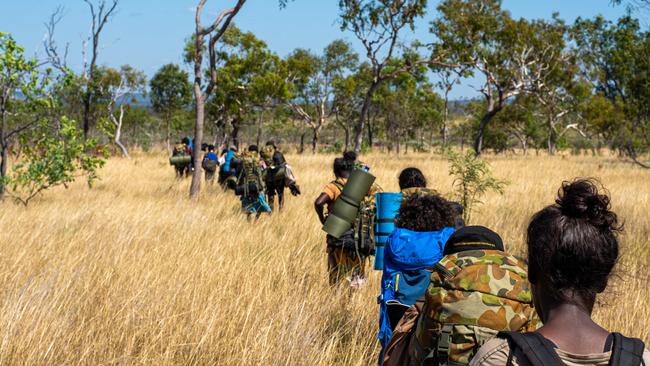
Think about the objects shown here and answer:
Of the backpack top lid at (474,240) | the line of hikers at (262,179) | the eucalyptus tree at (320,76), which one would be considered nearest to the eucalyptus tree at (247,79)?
the eucalyptus tree at (320,76)

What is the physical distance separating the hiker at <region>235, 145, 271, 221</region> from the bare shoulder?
757 centimetres

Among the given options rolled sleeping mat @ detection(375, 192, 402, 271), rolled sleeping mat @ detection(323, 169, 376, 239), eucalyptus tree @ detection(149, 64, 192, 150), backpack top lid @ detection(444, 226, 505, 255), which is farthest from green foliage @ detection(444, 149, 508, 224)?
eucalyptus tree @ detection(149, 64, 192, 150)

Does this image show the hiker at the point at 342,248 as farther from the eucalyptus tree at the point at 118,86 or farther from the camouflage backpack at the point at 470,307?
the eucalyptus tree at the point at 118,86

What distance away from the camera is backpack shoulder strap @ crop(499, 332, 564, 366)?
4.43 ft

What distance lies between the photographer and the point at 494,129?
4778cm

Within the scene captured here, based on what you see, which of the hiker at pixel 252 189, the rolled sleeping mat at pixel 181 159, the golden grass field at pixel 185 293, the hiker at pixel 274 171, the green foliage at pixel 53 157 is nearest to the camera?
the golden grass field at pixel 185 293

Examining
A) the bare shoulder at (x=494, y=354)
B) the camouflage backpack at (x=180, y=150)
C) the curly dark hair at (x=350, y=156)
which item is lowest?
the camouflage backpack at (x=180, y=150)

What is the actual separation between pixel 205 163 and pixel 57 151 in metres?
4.30

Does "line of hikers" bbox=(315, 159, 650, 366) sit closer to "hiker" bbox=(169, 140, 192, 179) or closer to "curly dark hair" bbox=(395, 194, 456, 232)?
"curly dark hair" bbox=(395, 194, 456, 232)

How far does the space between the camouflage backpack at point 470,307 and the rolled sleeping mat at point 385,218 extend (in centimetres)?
174

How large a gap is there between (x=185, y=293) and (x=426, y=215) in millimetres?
2298

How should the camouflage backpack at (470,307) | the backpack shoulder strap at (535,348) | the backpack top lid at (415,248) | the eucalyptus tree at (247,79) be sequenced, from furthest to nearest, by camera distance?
the eucalyptus tree at (247,79)
the backpack top lid at (415,248)
the camouflage backpack at (470,307)
the backpack shoulder strap at (535,348)

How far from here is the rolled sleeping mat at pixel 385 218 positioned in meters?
3.70

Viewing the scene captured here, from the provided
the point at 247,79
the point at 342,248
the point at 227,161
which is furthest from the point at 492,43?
the point at 342,248
